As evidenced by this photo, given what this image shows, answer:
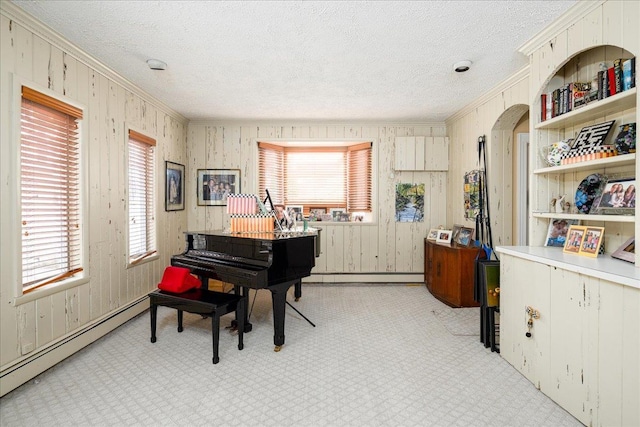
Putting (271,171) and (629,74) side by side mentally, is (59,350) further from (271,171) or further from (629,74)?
(629,74)

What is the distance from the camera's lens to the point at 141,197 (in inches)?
145

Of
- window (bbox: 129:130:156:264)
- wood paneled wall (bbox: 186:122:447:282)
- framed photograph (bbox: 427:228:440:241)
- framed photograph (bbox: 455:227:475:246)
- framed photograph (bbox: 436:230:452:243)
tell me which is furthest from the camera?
wood paneled wall (bbox: 186:122:447:282)

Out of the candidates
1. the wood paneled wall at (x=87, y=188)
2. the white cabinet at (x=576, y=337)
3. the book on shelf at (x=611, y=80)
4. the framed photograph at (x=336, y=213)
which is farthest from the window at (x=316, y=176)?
the book on shelf at (x=611, y=80)

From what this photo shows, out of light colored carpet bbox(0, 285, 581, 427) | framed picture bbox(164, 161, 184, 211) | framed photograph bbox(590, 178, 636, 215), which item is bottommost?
light colored carpet bbox(0, 285, 581, 427)

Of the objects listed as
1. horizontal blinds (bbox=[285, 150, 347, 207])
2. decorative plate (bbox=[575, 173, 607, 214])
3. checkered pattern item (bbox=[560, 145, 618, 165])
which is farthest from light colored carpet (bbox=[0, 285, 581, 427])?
horizontal blinds (bbox=[285, 150, 347, 207])

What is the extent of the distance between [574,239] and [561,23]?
1.56 metres

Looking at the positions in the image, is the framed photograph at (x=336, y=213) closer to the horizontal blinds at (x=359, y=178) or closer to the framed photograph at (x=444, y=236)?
the horizontal blinds at (x=359, y=178)

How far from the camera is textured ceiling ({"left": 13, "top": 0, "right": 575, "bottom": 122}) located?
2.08 metres

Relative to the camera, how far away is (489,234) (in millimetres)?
3697

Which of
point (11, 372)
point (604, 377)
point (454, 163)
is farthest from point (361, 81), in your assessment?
point (11, 372)

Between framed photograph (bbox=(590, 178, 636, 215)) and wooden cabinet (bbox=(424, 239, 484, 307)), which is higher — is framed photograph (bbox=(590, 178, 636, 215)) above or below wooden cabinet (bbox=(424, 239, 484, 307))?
above

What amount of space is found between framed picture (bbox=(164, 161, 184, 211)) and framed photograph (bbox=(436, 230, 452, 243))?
3892 millimetres

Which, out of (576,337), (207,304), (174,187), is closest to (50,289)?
(207,304)

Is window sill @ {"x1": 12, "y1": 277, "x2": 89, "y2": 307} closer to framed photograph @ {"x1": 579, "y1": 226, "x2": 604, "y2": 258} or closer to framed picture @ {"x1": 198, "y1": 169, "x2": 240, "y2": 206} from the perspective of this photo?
framed picture @ {"x1": 198, "y1": 169, "x2": 240, "y2": 206}
